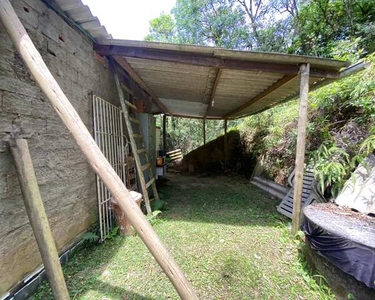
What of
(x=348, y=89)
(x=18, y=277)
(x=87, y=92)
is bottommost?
(x=18, y=277)

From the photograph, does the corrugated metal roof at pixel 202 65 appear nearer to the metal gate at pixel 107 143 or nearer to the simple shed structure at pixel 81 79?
the simple shed structure at pixel 81 79

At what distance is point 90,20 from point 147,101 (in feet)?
9.91

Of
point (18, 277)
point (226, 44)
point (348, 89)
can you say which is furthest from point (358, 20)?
point (18, 277)

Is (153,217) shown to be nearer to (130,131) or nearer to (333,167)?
(130,131)

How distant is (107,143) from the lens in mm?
2848

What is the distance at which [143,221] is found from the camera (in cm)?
120

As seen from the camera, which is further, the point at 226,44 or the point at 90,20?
the point at 226,44

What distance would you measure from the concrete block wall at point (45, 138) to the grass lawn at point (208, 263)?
0.43 meters

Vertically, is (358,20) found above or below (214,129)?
above

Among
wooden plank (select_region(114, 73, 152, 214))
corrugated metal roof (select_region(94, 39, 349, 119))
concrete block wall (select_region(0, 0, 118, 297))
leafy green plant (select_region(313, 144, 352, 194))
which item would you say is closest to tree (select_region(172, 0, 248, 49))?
corrugated metal roof (select_region(94, 39, 349, 119))

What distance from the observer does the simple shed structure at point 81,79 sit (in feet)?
4.04

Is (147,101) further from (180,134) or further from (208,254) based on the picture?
(180,134)

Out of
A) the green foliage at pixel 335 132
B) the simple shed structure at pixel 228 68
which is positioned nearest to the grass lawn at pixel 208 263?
the simple shed structure at pixel 228 68

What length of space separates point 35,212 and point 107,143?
4.98 feet
